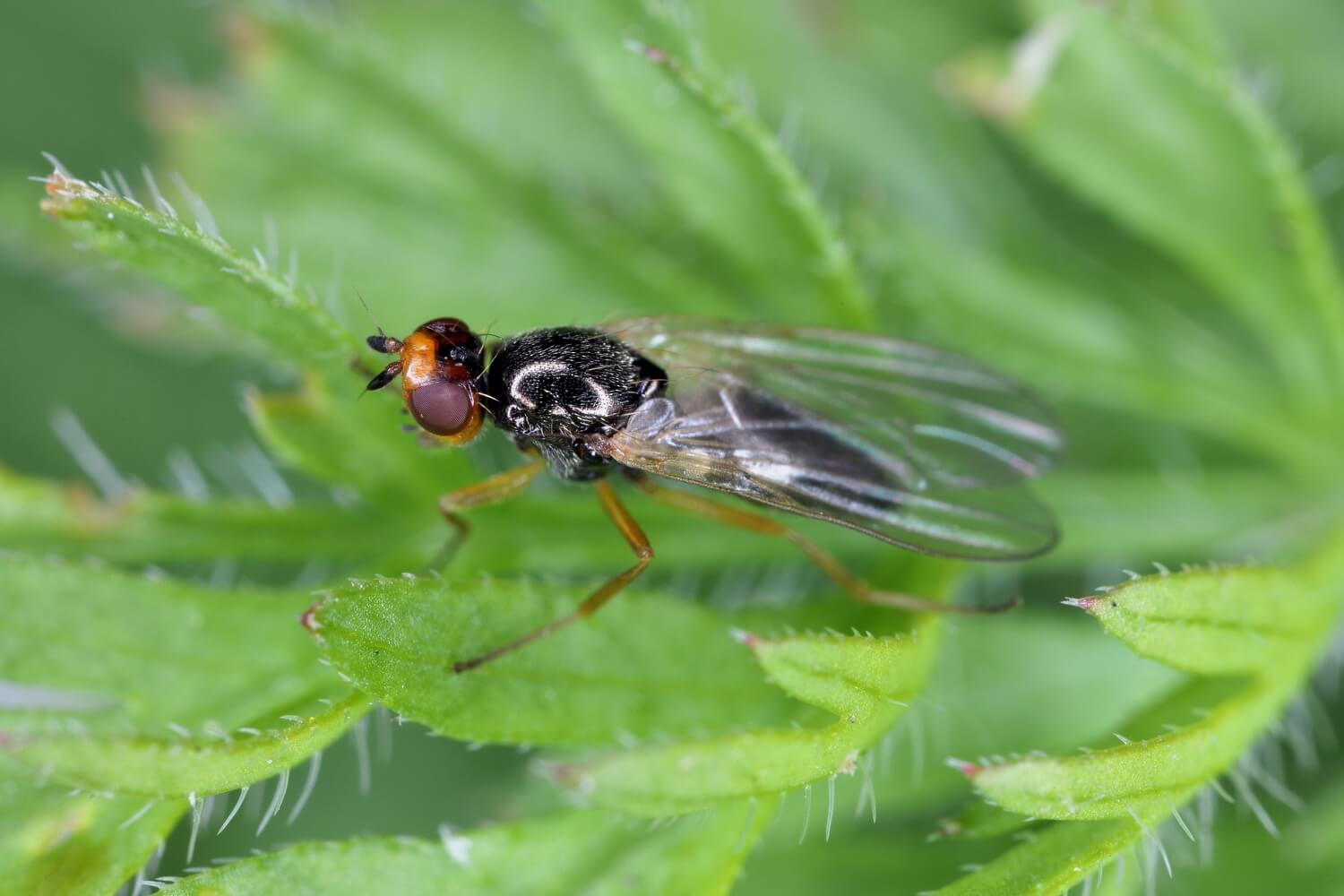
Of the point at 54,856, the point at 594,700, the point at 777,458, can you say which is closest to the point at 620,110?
the point at 777,458

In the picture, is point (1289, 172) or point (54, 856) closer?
point (54, 856)

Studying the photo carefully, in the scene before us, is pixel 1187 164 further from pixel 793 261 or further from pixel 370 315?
pixel 370 315

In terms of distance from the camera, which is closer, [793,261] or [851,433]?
[793,261]

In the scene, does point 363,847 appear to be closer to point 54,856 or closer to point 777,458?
point 54,856

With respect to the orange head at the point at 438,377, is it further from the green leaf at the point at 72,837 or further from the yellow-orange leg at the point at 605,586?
the green leaf at the point at 72,837

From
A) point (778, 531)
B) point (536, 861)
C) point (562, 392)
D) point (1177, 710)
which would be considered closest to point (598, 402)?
point (562, 392)

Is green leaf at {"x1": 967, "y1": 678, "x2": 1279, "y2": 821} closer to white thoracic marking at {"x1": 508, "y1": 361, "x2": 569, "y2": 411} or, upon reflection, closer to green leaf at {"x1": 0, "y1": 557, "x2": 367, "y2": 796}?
green leaf at {"x1": 0, "y1": 557, "x2": 367, "y2": 796}
